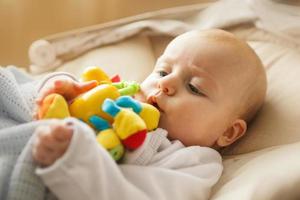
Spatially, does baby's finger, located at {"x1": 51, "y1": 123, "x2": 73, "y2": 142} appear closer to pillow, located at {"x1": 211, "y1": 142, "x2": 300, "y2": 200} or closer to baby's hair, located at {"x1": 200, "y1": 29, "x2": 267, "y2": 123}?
pillow, located at {"x1": 211, "y1": 142, "x2": 300, "y2": 200}

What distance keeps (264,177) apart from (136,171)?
0.23 m

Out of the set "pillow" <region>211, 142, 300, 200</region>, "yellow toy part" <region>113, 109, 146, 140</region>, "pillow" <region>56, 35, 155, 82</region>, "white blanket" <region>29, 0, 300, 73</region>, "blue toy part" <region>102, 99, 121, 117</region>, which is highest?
"blue toy part" <region>102, 99, 121, 117</region>

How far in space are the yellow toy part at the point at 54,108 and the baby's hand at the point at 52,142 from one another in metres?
0.09

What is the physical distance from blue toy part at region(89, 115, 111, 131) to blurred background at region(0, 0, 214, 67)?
704 millimetres

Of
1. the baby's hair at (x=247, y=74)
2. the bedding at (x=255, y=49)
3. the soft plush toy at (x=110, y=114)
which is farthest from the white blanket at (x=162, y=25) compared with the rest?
the soft plush toy at (x=110, y=114)

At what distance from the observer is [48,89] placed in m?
0.89

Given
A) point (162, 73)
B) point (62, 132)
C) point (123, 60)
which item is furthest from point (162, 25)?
point (62, 132)

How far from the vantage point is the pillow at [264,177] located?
88 cm

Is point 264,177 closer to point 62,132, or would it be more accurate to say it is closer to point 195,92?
point 195,92

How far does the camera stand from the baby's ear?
1068mm

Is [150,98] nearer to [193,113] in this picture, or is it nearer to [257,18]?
[193,113]

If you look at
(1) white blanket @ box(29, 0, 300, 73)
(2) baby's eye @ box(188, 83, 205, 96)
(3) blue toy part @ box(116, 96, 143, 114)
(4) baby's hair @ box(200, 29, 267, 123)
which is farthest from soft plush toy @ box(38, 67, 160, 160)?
(1) white blanket @ box(29, 0, 300, 73)

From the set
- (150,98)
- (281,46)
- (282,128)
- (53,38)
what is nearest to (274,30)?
(281,46)

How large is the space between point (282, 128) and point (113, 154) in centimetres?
41
